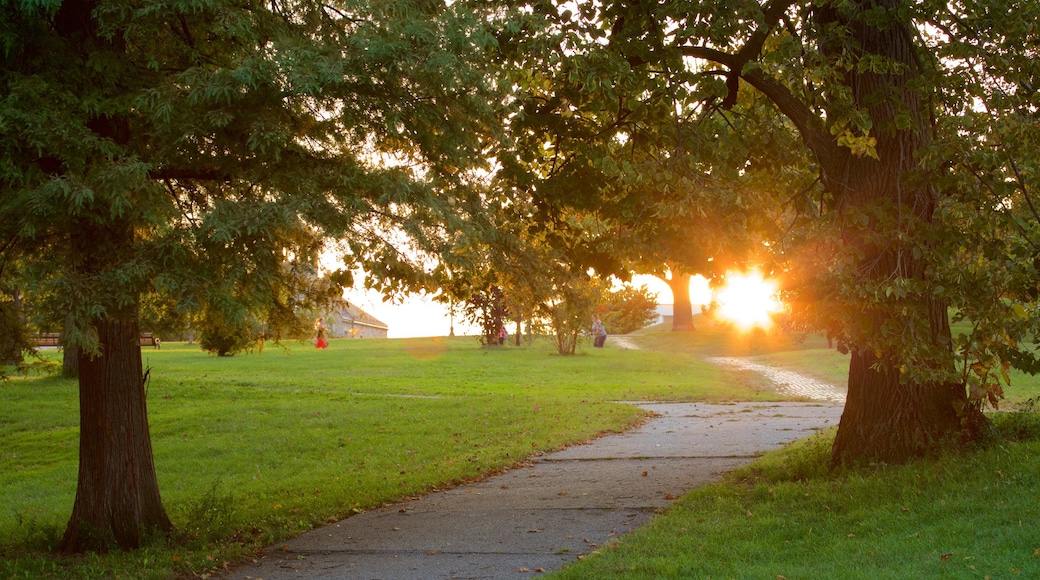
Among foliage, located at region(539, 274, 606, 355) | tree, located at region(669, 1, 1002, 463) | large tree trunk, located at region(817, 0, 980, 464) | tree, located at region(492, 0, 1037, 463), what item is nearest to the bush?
foliage, located at region(539, 274, 606, 355)

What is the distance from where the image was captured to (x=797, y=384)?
28.9m

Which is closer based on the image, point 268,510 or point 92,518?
point 92,518

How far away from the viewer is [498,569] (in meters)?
7.26

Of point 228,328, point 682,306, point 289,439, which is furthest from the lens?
point 682,306

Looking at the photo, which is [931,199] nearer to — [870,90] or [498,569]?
[870,90]

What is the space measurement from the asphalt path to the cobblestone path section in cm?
1018

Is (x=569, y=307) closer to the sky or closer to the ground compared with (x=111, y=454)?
closer to the sky

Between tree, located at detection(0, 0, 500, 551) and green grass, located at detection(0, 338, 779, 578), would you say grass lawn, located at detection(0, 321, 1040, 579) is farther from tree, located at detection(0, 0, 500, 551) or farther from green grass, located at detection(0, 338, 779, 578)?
tree, located at detection(0, 0, 500, 551)

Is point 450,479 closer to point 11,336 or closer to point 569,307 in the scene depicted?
point 569,307

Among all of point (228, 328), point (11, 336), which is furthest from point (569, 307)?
point (11, 336)

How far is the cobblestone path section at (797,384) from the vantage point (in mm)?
24984

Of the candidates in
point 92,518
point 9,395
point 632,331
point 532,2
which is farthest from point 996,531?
point 632,331

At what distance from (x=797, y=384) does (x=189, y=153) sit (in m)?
24.6

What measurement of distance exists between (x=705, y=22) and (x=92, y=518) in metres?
7.89
